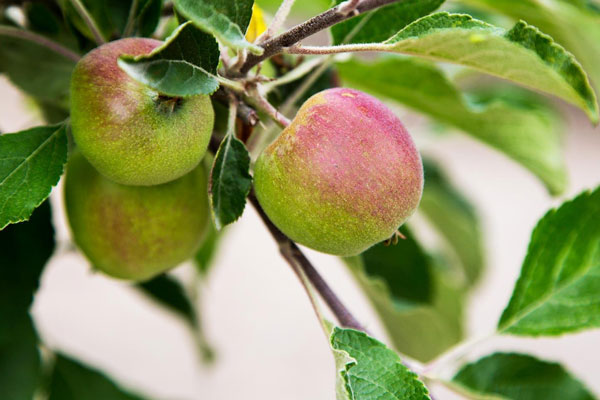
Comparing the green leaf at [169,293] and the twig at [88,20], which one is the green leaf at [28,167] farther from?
the green leaf at [169,293]

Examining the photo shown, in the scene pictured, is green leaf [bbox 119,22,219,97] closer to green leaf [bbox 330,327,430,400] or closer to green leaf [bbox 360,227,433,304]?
green leaf [bbox 330,327,430,400]

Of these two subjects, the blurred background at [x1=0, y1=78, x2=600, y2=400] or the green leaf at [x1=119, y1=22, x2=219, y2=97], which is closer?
the green leaf at [x1=119, y1=22, x2=219, y2=97]

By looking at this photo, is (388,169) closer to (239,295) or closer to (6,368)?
(6,368)

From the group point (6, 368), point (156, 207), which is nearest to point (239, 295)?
point (6, 368)

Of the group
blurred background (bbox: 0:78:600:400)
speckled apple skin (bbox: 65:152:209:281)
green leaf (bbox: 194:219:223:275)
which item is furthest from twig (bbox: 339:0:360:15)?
blurred background (bbox: 0:78:600:400)

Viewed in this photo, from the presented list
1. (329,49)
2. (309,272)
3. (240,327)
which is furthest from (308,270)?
(240,327)

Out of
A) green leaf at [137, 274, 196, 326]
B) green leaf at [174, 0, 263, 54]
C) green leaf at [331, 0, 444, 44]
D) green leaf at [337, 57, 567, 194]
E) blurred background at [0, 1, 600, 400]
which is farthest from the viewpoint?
blurred background at [0, 1, 600, 400]

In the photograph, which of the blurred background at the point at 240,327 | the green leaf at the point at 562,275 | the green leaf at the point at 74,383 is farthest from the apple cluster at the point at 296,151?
the blurred background at the point at 240,327
